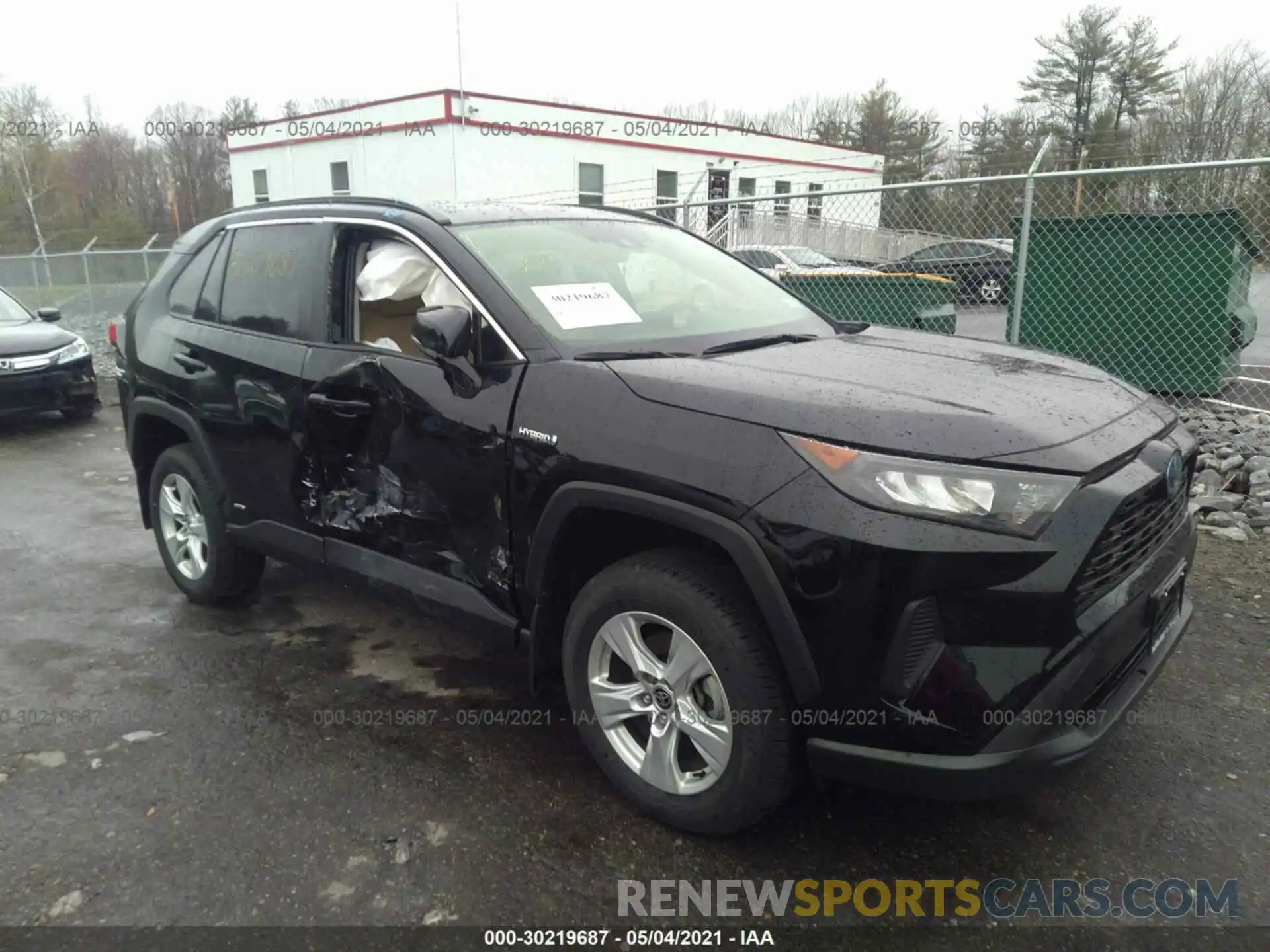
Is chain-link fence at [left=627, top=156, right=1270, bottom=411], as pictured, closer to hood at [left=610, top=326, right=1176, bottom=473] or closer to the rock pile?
the rock pile

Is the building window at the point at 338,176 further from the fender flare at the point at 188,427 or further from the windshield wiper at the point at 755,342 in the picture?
the windshield wiper at the point at 755,342

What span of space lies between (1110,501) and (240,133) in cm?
2907

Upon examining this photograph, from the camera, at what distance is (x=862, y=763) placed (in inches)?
86.7

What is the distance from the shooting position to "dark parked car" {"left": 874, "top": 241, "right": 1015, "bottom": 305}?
8016 millimetres

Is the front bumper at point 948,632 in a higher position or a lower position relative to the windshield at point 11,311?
lower

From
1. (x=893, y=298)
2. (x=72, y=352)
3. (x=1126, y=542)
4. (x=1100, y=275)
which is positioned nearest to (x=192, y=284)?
(x=1126, y=542)

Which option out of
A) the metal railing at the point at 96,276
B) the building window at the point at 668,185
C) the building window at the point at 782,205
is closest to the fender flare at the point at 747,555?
the building window at the point at 782,205

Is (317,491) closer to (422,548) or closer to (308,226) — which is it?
(422,548)

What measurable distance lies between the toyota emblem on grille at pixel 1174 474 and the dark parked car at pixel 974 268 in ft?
18.6

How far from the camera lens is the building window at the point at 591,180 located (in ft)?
75.5

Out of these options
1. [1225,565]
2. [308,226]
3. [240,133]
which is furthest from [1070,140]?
[308,226]

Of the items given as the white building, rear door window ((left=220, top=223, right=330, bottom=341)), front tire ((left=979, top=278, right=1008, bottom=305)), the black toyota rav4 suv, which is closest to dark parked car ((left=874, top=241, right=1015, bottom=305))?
front tire ((left=979, top=278, right=1008, bottom=305))

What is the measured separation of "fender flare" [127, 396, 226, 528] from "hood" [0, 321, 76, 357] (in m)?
5.47

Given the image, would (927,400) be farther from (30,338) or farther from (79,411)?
(79,411)
